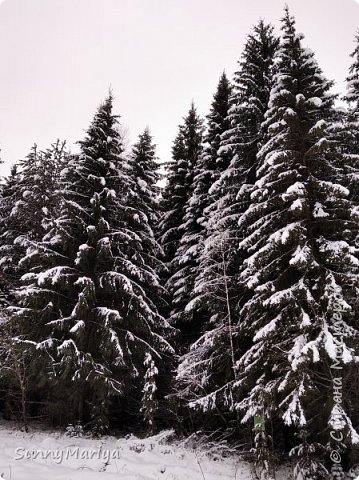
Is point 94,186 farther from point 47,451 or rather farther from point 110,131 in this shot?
point 47,451

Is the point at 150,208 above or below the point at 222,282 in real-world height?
above

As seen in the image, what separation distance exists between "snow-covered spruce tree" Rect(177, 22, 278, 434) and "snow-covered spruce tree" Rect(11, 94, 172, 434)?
8.33ft

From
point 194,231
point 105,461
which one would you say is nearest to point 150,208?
point 194,231

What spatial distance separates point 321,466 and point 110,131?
1582cm

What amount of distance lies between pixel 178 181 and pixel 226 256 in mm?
8165

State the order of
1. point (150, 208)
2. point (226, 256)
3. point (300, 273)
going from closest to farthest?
point (300, 273)
point (226, 256)
point (150, 208)

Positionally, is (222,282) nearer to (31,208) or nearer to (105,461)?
(105,461)

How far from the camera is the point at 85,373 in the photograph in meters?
13.2

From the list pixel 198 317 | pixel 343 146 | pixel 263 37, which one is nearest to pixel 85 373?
pixel 198 317

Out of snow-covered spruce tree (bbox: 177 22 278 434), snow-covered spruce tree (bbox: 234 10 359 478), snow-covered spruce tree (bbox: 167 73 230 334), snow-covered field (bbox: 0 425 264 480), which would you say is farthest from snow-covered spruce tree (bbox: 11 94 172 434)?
snow-covered spruce tree (bbox: 234 10 359 478)

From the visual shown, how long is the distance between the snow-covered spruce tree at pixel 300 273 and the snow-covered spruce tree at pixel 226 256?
4.62 ft

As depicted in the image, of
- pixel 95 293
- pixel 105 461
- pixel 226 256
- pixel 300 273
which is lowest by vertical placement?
pixel 105 461

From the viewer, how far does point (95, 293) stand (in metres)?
14.8

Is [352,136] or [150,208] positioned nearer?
[352,136]
